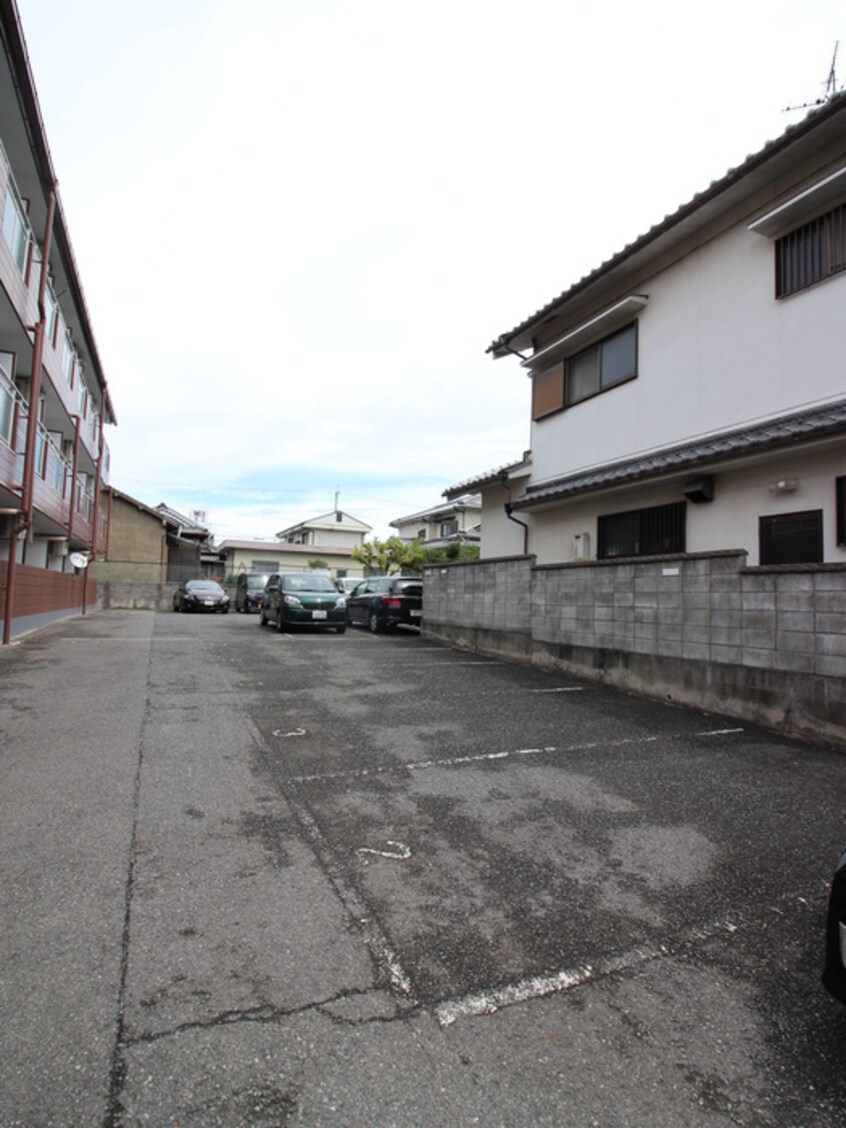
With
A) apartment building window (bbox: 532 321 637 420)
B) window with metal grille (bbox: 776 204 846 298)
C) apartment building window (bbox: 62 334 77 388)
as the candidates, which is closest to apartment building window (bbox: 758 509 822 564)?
window with metal grille (bbox: 776 204 846 298)

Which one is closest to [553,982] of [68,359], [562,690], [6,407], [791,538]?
[562,690]

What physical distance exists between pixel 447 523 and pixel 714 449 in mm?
27104

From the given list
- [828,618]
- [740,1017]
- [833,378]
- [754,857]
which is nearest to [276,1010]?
[740,1017]

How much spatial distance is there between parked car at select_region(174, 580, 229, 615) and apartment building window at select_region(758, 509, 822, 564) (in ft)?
64.3

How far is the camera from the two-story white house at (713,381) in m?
6.63

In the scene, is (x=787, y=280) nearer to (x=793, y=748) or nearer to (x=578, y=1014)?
(x=793, y=748)

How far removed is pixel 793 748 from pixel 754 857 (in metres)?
2.32

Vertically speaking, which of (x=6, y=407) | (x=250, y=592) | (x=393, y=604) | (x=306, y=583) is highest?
(x=6, y=407)

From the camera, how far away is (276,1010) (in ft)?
6.06

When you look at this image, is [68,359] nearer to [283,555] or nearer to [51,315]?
[51,315]

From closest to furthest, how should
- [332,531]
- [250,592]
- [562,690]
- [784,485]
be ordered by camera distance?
[784,485]
[562,690]
[250,592]
[332,531]

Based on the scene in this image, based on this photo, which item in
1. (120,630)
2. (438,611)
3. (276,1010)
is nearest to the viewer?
(276,1010)

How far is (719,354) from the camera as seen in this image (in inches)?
317

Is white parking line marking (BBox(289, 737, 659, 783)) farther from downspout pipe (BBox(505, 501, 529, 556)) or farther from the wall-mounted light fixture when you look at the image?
downspout pipe (BBox(505, 501, 529, 556))
